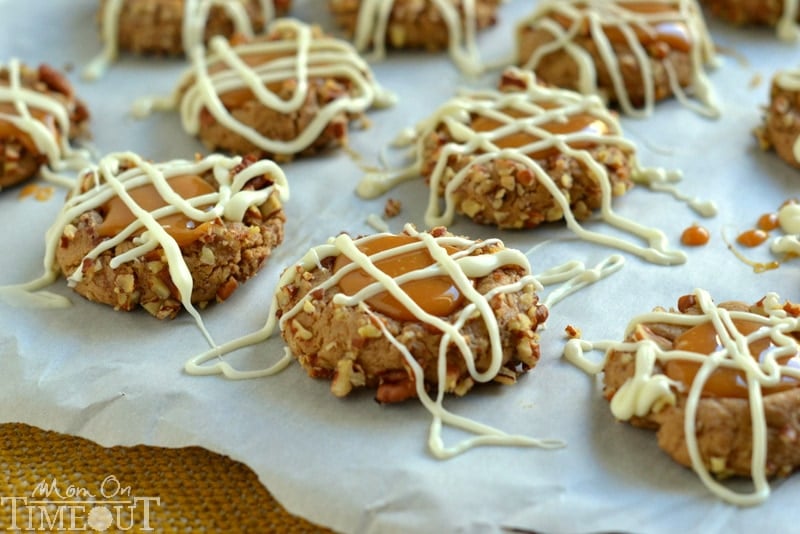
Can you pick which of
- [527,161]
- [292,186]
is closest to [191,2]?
[292,186]

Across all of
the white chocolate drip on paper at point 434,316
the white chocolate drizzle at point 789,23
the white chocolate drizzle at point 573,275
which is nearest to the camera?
the white chocolate drip on paper at point 434,316

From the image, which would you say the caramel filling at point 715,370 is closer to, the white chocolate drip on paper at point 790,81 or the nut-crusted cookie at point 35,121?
the white chocolate drip on paper at point 790,81

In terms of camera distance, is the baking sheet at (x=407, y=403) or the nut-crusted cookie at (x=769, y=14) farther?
the nut-crusted cookie at (x=769, y=14)

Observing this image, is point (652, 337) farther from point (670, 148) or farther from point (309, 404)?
point (670, 148)

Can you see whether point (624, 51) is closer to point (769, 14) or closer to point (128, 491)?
point (769, 14)

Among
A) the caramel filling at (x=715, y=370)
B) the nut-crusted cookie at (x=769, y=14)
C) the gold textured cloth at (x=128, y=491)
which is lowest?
the gold textured cloth at (x=128, y=491)

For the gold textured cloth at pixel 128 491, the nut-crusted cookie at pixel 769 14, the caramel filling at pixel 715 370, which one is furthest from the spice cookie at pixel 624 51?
the gold textured cloth at pixel 128 491
